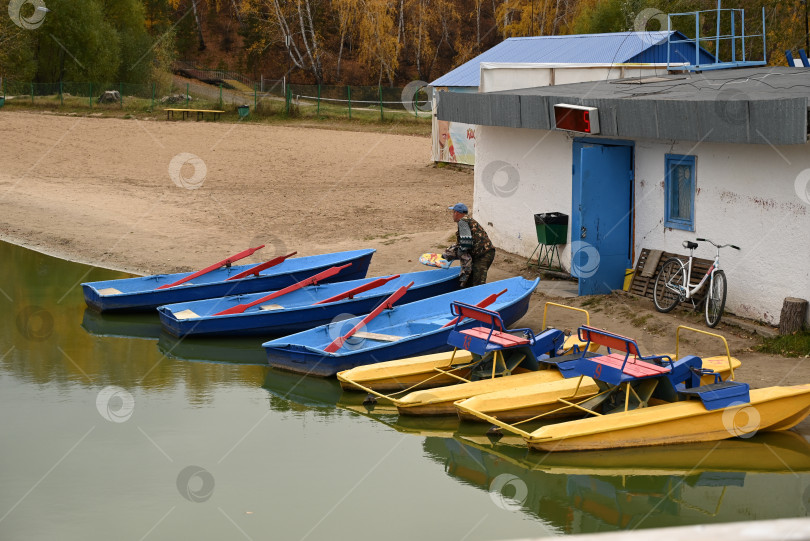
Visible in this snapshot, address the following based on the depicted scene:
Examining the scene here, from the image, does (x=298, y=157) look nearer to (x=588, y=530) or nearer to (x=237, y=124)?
(x=237, y=124)

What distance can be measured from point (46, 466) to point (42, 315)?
664cm

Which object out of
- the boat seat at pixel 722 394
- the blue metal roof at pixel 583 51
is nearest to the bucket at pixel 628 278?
the boat seat at pixel 722 394

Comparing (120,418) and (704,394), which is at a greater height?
(704,394)

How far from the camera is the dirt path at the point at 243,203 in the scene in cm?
1401

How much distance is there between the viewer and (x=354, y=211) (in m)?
22.5

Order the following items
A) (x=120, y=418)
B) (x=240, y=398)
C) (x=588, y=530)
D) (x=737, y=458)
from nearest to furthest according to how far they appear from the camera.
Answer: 1. (x=588, y=530)
2. (x=737, y=458)
3. (x=120, y=418)
4. (x=240, y=398)

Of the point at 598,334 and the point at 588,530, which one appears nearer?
the point at 588,530

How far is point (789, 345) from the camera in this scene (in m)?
11.3

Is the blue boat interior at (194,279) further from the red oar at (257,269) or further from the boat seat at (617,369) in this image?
the boat seat at (617,369)

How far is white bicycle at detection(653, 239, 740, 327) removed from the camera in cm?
1227

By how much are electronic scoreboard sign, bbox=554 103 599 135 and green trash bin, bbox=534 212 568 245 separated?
154 centimetres

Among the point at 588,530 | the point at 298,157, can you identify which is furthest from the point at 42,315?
the point at 298,157

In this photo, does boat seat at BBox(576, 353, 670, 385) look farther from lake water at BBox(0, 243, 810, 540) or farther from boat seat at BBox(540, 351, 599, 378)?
lake water at BBox(0, 243, 810, 540)

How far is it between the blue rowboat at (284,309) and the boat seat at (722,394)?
5.49 meters
